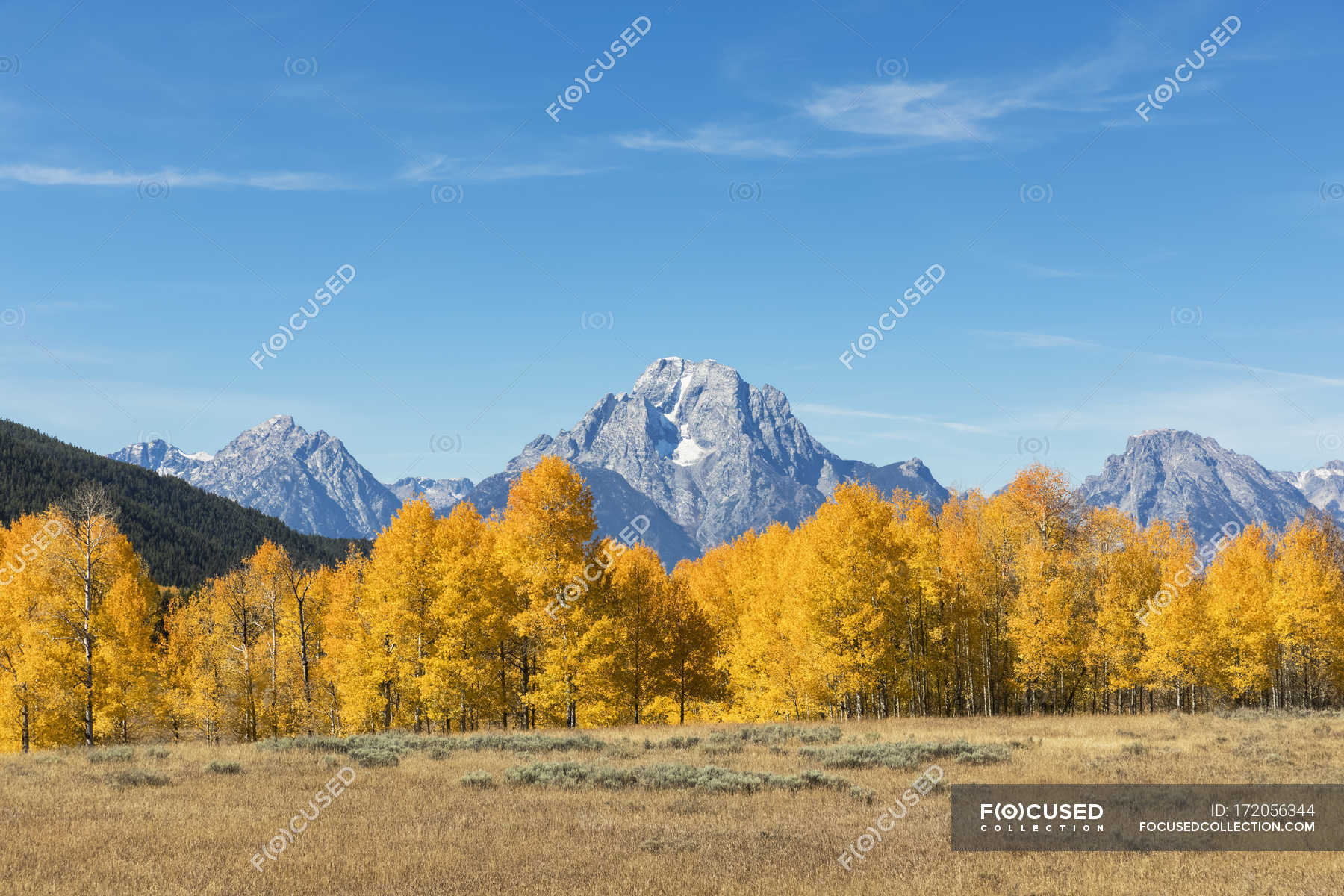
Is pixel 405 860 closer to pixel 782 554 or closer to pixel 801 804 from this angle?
pixel 801 804

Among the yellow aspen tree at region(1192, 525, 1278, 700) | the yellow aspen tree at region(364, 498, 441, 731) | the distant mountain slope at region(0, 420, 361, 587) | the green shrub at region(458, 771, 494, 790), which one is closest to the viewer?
the green shrub at region(458, 771, 494, 790)

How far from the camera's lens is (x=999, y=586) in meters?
47.8

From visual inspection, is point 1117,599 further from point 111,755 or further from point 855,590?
point 111,755

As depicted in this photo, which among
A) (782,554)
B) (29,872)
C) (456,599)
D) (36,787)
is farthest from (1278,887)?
(782,554)

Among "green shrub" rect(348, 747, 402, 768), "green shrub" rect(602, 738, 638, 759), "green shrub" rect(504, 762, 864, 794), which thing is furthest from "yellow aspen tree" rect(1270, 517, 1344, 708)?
"green shrub" rect(348, 747, 402, 768)

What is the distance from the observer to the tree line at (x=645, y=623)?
39.1 m

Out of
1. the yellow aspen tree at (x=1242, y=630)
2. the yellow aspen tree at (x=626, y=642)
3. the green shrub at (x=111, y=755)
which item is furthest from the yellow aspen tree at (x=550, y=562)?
the yellow aspen tree at (x=1242, y=630)

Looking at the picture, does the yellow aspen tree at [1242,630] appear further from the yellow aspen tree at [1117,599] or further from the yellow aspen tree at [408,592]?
the yellow aspen tree at [408,592]

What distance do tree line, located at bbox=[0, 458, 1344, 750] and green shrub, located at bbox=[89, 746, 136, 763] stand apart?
1156 cm

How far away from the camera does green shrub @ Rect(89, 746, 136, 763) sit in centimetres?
2741

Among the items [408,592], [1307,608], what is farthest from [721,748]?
[1307,608]

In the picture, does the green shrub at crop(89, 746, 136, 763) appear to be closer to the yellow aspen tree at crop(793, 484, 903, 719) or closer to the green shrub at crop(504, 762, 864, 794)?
the green shrub at crop(504, 762, 864, 794)

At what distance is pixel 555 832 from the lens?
1698cm

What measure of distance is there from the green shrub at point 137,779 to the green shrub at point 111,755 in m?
4.26
